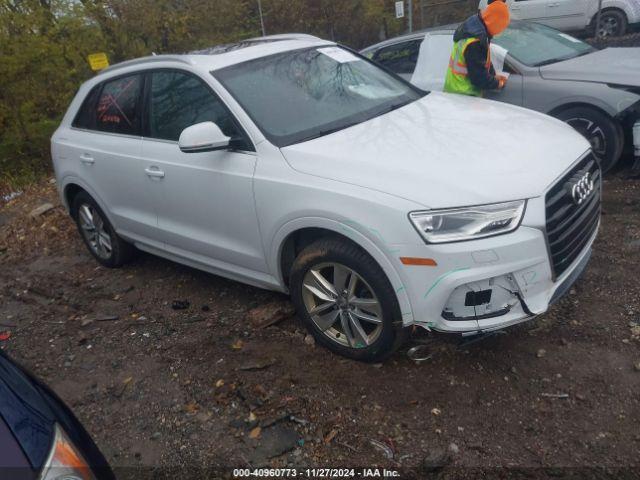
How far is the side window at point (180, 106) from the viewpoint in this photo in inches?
144

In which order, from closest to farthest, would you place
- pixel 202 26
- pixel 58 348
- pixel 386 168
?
pixel 386 168 < pixel 58 348 < pixel 202 26

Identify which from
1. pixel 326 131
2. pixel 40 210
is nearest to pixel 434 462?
pixel 326 131

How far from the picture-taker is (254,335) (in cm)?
383

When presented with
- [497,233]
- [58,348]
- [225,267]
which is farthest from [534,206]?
[58,348]

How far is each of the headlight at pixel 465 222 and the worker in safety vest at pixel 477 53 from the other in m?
2.76

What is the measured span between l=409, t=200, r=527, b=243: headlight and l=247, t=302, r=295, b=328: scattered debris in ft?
5.00

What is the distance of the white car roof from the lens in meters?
3.84

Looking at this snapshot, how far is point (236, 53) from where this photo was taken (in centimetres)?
396

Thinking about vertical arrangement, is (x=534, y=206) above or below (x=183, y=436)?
above

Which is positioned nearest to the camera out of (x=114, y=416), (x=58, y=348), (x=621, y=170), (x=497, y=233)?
(x=497, y=233)

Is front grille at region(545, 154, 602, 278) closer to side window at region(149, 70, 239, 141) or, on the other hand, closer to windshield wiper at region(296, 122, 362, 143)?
windshield wiper at region(296, 122, 362, 143)

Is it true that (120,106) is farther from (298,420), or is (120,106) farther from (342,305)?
(298,420)

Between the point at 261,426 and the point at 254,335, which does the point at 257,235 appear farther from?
the point at 261,426

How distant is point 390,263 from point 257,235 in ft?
3.22
